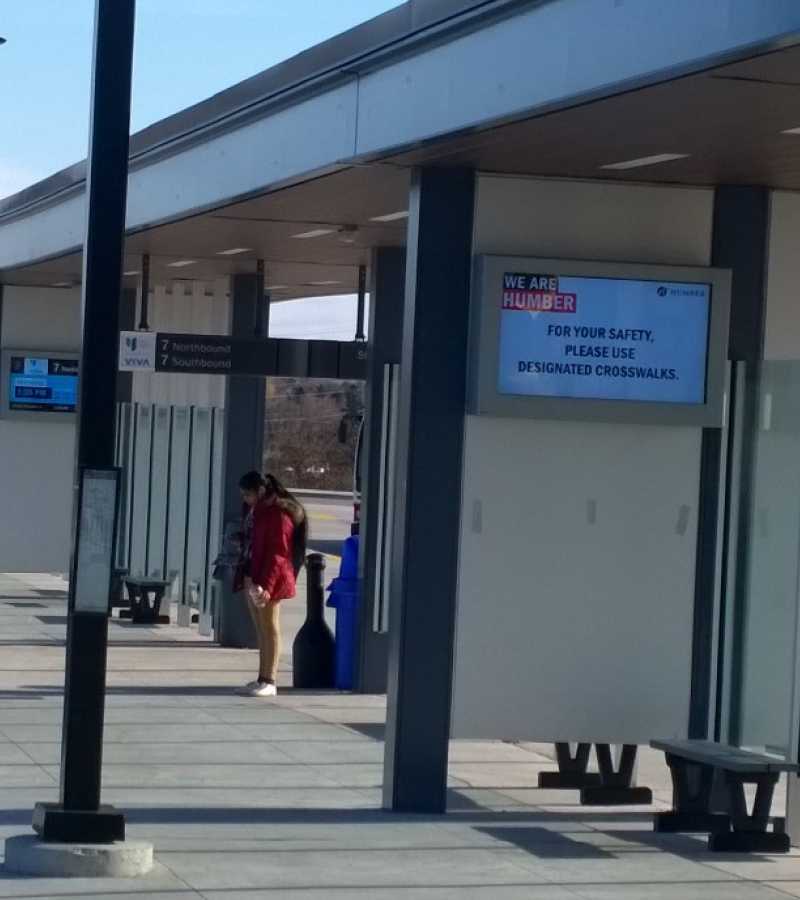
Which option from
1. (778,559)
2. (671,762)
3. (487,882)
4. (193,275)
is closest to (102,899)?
(487,882)

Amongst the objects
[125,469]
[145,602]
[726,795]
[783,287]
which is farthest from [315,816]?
[125,469]

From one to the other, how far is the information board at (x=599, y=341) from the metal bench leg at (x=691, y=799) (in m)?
1.75

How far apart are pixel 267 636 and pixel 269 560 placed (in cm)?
55

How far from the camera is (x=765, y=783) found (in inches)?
355

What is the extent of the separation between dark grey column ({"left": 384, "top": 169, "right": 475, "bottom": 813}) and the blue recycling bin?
16.8 ft

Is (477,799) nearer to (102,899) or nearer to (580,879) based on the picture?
(580,879)

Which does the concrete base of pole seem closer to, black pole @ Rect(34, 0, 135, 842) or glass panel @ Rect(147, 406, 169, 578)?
black pole @ Rect(34, 0, 135, 842)

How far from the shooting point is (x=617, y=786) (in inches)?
418

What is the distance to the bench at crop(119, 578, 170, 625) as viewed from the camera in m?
19.9

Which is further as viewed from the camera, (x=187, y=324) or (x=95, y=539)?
(x=187, y=324)

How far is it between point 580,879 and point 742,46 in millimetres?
3558

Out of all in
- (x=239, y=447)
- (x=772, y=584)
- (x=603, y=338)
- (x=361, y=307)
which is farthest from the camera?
(x=239, y=447)

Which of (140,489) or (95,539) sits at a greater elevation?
(95,539)

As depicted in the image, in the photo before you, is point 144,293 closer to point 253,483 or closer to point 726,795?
point 253,483
